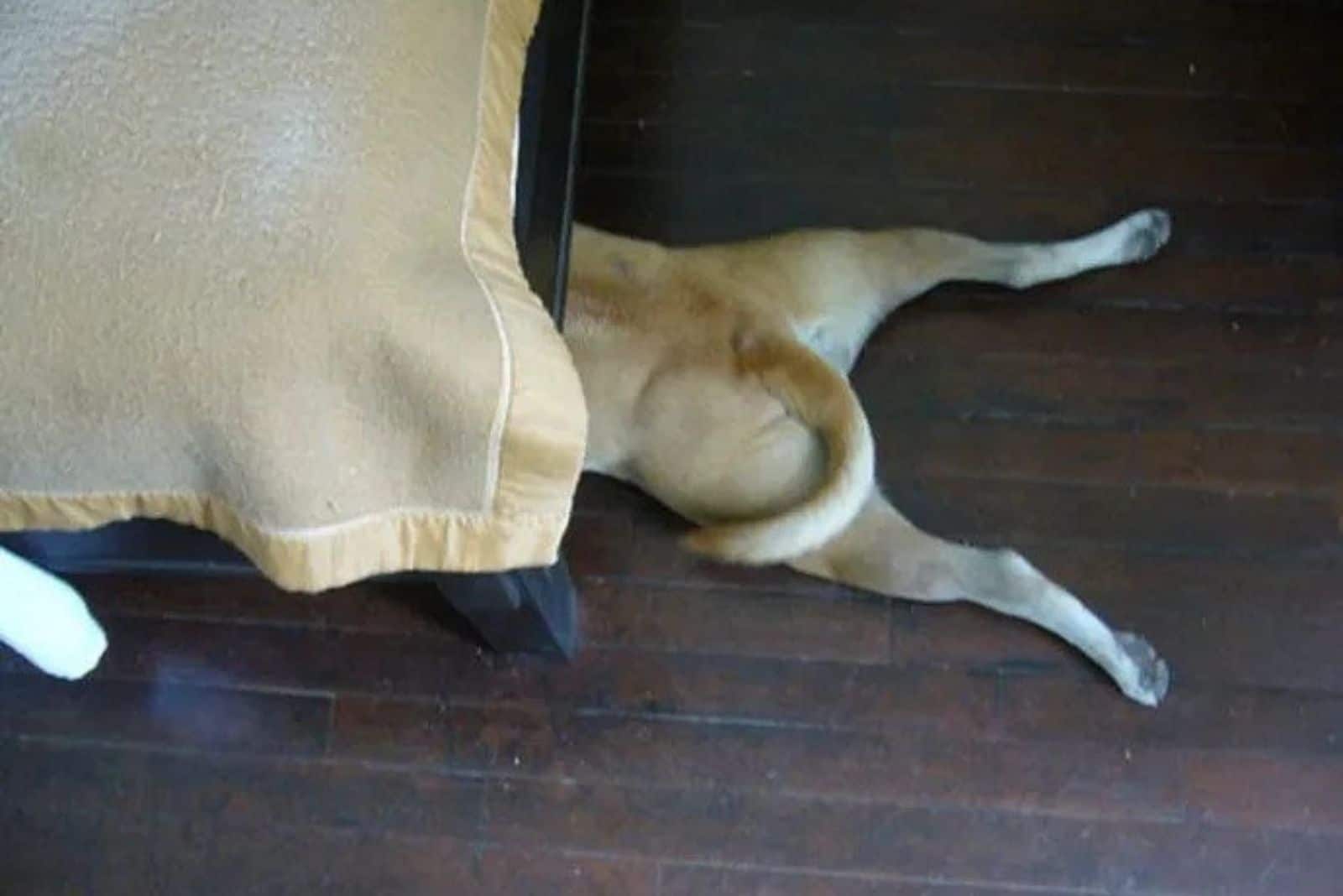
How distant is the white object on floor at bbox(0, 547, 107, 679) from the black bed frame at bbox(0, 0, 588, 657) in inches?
1.1

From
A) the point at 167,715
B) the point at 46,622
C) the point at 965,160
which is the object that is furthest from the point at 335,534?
the point at 965,160

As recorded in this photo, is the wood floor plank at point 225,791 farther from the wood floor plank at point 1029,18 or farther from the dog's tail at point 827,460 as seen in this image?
the wood floor plank at point 1029,18

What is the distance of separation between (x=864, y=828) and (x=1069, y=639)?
296 mm

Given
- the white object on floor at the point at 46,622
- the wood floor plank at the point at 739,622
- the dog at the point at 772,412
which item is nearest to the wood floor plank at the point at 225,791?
the white object on floor at the point at 46,622

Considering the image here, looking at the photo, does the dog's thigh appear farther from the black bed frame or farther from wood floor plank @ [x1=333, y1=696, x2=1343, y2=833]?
wood floor plank @ [x1=333, y1=696, x2=1343, y2=833]

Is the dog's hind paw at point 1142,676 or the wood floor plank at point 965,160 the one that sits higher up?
→ the wood floor plank at point 965,160

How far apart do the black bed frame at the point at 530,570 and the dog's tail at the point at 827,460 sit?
7.5 inches

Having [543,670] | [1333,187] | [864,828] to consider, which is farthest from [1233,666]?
[543,670]

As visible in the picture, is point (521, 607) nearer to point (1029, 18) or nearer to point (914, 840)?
point (914, 840)

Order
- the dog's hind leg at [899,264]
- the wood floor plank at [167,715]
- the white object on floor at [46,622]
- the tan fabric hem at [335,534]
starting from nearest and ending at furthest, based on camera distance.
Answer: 1. the tan fabric hem at [335,534]
2. the white object on floor at [46,622]
3. the dog's hind leg at [899,264]
4. the wood floor plank at [167,715]

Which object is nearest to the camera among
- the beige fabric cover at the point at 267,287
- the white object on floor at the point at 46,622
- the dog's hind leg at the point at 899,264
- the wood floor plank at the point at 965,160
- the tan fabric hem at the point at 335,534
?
the beige fabric cover at the point at 267,287

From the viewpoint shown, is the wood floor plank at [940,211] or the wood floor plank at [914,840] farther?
the wood floor plank at [940,211]

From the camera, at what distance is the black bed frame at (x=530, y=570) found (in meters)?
1.36

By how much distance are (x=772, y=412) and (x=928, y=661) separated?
387 millimetres
